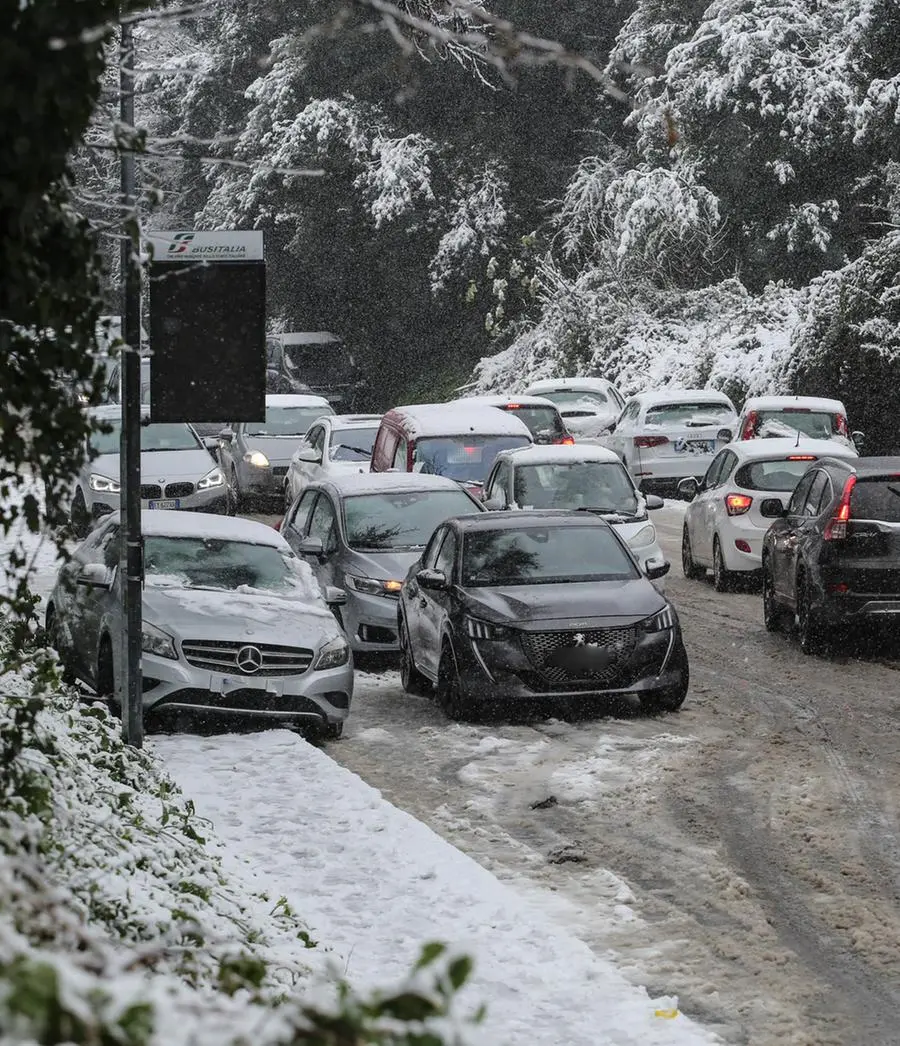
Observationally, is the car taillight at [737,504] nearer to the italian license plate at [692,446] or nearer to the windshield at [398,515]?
the windshield at [398,515]

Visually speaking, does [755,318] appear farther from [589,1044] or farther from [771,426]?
[589,1044]

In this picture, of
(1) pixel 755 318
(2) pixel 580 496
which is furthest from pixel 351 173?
(2) pixel 580 496

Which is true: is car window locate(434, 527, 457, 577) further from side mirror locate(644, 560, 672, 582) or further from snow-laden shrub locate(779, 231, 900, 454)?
snow-laden shrub locate(779, 231, 900, 454)

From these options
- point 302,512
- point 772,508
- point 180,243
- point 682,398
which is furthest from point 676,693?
point 682,398

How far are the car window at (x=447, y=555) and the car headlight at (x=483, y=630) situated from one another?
0.93 meters

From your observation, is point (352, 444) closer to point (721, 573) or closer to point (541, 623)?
point (721, 573)

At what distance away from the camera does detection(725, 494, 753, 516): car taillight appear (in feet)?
65.6

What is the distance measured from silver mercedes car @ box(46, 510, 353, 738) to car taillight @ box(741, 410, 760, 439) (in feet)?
45.6

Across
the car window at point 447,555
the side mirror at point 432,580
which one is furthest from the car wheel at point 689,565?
the side mirror at point 432,580

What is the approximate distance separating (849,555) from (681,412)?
15.3 metres

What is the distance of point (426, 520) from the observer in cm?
1716

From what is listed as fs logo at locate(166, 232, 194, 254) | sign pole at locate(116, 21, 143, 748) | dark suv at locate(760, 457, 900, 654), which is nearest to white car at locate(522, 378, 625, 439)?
dark suv at locate(760, 457, 900, 654)

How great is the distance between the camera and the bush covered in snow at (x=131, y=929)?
121 inches

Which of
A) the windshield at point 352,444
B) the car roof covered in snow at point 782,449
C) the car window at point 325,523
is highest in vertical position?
the car roof covered in snow at point 782,449
